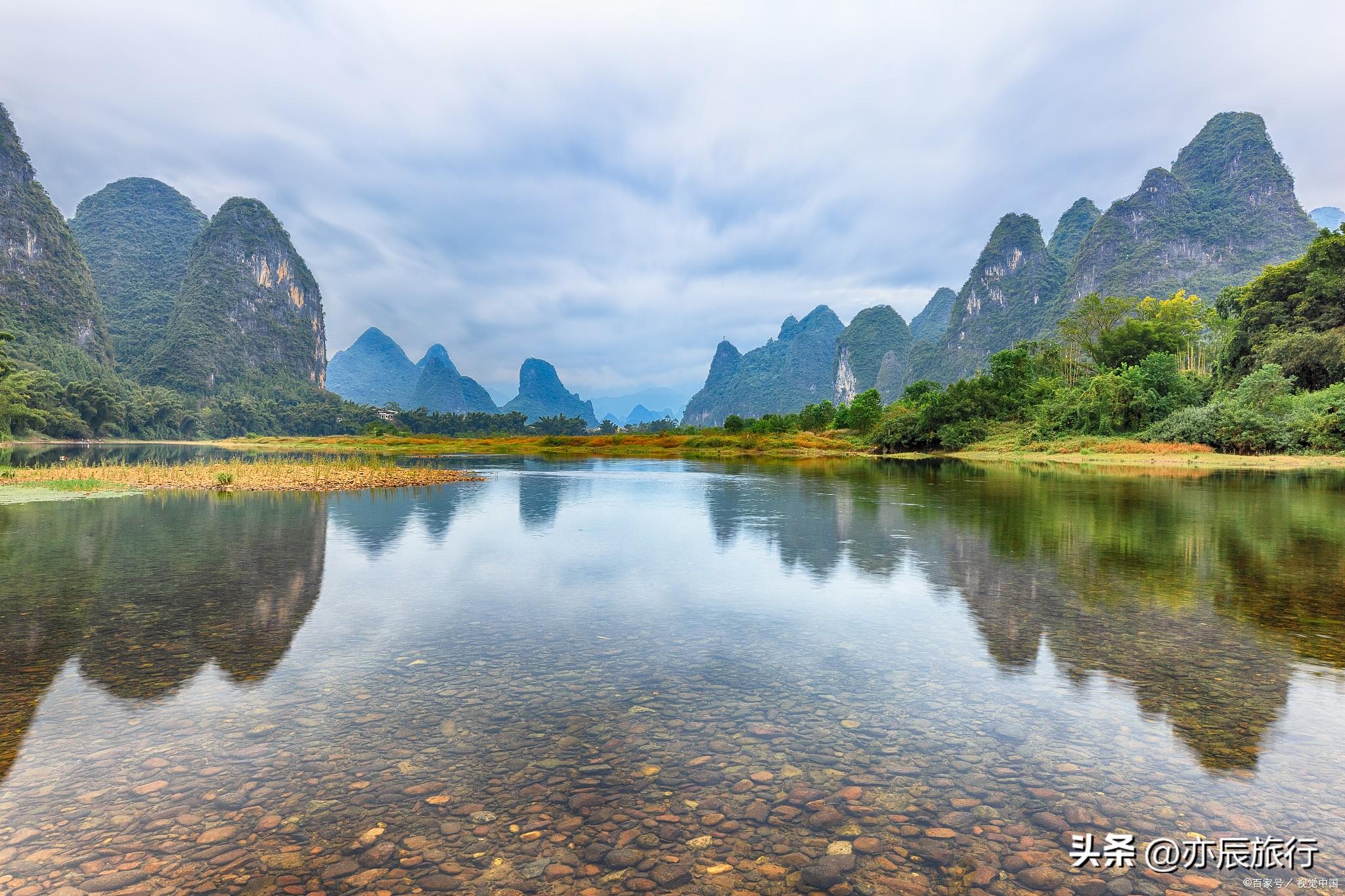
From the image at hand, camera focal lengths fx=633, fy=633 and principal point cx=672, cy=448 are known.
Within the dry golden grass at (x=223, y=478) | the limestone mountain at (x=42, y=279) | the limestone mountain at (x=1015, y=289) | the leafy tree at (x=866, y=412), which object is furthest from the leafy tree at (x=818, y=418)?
the limestone mountain at (x=42, y=279)

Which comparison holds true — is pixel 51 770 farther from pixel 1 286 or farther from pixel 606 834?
pixel 1 286

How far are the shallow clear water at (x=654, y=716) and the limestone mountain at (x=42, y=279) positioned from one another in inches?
6531

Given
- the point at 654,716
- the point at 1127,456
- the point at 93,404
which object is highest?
the point at 93,404

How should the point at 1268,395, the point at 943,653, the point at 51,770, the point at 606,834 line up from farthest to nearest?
the point at 1268,395, the point at 943,653, the point at 51,770, the point at 606,834

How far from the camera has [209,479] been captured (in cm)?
2714

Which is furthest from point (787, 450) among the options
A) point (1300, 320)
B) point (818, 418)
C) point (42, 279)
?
point (42, 279)

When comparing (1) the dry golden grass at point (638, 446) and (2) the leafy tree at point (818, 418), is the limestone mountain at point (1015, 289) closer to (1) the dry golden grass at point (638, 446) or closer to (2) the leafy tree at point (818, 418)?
(2) the leafy tree at point (818, 418)

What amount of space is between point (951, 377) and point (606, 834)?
21528 cm

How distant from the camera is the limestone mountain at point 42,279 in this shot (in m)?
133

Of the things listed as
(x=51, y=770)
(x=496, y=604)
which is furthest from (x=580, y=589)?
(x=51, y=770)

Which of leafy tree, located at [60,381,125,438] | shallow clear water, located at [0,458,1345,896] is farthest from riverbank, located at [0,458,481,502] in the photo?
leafy tree, located at [60,381,125,438]

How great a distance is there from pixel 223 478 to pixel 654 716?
28.6 meters

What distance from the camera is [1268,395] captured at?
43500 mm

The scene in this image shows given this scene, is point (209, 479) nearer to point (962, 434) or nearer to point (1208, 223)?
point (962, 434)
